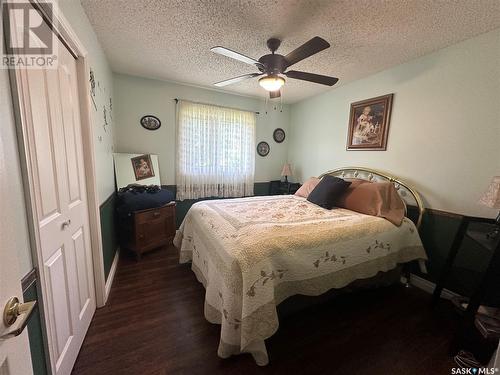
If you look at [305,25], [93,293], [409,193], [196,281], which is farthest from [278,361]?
[305,25]

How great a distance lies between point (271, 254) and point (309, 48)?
1.63 meters

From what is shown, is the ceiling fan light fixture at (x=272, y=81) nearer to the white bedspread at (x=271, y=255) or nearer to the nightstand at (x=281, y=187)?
the white bedspread at (x=271, y=255)

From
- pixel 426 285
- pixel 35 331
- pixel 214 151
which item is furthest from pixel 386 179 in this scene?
pixel 35 331

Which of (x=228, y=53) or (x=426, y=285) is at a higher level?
(x=228, y=53)

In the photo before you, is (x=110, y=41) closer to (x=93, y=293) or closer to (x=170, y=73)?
(x=170, y=73)

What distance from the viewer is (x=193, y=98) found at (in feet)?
11.5

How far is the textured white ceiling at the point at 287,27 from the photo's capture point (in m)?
1.61

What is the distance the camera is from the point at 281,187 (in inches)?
172

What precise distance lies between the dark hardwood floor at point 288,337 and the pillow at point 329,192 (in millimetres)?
1025

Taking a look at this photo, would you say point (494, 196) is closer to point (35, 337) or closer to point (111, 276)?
point (35, 337)

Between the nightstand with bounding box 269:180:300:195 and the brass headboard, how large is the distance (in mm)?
945

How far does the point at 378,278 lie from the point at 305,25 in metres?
2.53

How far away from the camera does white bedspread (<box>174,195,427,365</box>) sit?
1335 mm

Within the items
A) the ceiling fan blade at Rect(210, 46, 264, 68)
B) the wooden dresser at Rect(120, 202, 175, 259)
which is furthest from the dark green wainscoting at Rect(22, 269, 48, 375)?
the ceiling fan blade at Rect(210, 46, 264, 68)
